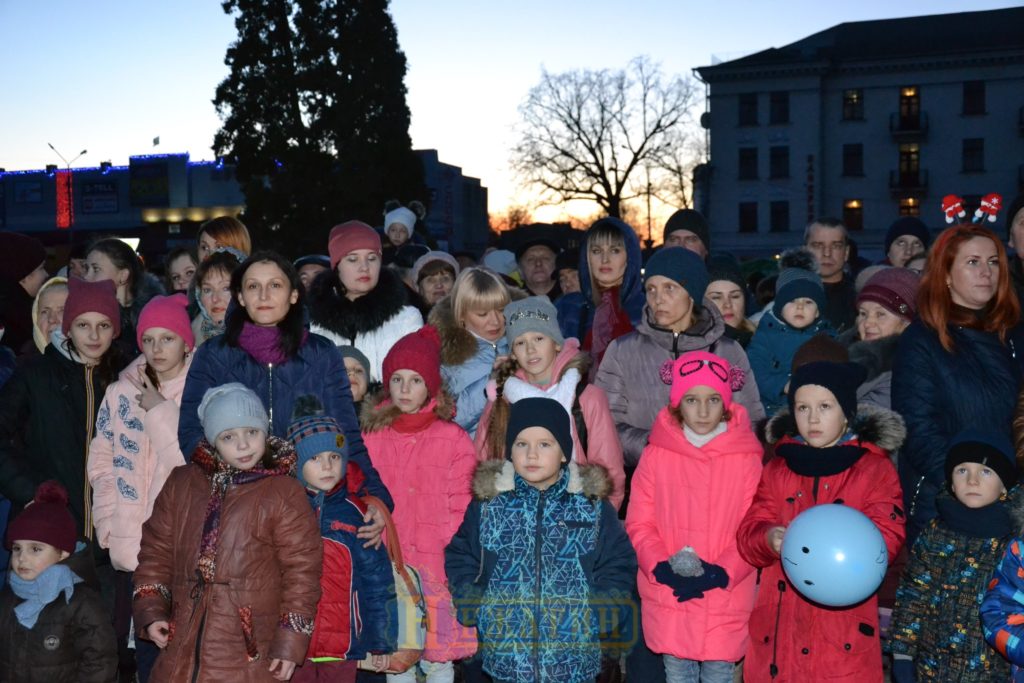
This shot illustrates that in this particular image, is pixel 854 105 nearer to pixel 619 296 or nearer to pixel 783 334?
pixel 783 334

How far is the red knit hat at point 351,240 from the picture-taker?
6.07 meters

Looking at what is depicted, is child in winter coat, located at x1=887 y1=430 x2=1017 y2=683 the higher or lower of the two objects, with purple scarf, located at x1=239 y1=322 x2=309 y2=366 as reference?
lower

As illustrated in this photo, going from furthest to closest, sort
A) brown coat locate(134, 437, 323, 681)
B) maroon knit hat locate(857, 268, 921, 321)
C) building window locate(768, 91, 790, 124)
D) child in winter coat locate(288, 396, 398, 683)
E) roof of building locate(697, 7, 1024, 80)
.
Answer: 1. building window locate(768, 91, 790, 124)
2. roof of building locate(697, 7, 1024, 80)
3. maroon knit hat locate(857, 268, 921, 321)
4. child in winter coat locate(288, 396, 398, 683)
5. brown coat locate(134, 437, 323, 681)

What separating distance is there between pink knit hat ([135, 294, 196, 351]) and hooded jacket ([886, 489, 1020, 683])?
13.2ft

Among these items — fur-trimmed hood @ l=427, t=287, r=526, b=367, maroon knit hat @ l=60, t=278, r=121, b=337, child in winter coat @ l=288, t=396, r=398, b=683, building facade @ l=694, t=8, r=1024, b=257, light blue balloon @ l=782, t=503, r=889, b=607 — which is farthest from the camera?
building facade @ l=694, t=8, r=1024, b=257

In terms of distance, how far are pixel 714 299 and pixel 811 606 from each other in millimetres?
2752

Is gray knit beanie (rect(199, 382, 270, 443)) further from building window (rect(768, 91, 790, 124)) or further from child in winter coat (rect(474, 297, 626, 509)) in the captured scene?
building window (rect(768, 91, 790, 124))

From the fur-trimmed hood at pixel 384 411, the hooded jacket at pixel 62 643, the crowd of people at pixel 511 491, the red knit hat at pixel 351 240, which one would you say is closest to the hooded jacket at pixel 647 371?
Answer: the crowd of people at pixel 511 491

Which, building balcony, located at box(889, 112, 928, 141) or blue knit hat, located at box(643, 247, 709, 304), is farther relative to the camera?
building balcony, located at box(889, 112, 928, 141)

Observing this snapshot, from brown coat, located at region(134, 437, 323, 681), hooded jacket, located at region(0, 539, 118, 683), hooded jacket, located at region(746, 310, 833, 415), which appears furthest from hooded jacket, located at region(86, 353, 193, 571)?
hooded jacket, located at region(746, 310, 833, 415)

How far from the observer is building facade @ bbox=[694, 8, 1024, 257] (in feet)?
168

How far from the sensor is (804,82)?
52.2 metres

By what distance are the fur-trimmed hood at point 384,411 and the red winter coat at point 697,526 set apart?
118 cm

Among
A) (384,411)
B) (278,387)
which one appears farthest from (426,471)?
(278,387)
